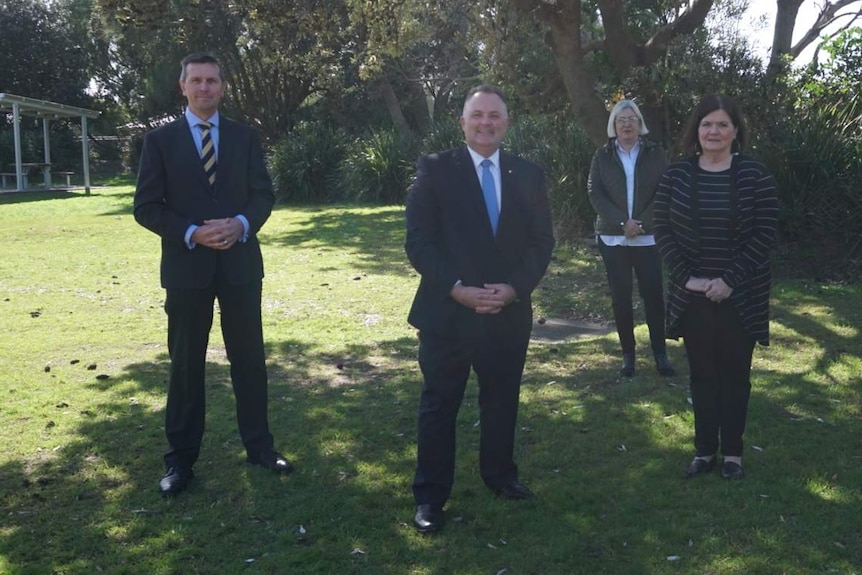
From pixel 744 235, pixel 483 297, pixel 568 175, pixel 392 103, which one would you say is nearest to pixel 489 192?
pixel 483 297

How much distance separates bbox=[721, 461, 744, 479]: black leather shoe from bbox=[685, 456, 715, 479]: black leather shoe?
96mm

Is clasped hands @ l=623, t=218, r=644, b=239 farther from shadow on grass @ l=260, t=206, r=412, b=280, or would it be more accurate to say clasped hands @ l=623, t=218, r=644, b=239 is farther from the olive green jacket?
shadow on grass @ l=260, t=206, r=412, b=280

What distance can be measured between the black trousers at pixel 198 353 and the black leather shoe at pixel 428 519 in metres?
1.33

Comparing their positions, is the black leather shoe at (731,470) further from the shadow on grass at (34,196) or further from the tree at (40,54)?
the tree at (40,54)

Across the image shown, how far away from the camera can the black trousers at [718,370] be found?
5094 millimetres

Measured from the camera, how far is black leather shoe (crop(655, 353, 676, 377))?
751cm

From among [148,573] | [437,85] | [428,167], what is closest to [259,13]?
[428,167]

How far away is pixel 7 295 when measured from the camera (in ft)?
40.3

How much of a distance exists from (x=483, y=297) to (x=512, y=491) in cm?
117

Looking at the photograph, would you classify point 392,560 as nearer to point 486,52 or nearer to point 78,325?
point 78,325

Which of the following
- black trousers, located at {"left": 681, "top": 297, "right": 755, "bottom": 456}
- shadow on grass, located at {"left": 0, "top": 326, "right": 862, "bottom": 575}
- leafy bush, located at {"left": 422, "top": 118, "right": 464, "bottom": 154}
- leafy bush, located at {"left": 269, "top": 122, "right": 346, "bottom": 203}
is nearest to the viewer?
shadow on grass, located at {"left": 0, "top": 326, "right": 862, "bottom": 575}

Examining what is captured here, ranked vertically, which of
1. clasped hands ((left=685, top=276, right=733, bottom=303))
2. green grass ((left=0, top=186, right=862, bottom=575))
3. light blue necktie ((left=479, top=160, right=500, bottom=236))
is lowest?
green grass ((left=0, top=186, right=862, bottom=575))

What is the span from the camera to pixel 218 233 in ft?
16.6

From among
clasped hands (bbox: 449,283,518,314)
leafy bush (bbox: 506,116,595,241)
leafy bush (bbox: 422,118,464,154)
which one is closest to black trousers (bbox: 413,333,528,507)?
clasped hands (bbox: 449,283,518,314)
